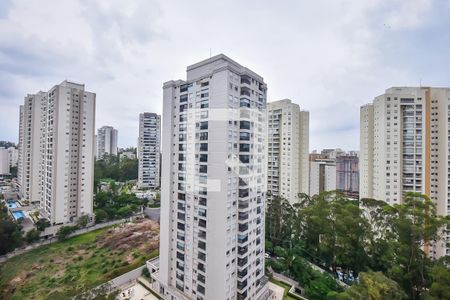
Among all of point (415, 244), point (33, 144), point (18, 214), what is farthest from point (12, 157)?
point (415, 244)

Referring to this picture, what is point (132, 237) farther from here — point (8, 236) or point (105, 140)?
point (105, 140)

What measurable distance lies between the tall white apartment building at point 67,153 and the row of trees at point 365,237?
19.4 meters

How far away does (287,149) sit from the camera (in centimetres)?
2447

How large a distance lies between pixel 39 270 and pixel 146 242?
7019mm

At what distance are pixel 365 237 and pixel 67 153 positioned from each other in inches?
1042

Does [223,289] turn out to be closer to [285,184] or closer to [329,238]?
[329,238]

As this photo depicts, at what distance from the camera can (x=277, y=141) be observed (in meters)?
25.3

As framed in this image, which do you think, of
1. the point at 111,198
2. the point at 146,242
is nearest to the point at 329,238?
the point at 146,242

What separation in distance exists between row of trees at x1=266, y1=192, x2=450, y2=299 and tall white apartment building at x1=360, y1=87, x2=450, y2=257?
3.50 meters

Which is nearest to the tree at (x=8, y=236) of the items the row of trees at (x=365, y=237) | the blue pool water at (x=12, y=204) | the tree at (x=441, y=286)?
the blue pool water at (x=12, y=204)

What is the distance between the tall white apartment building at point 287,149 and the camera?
24156 millimetres

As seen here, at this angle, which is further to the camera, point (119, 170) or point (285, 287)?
point (119, 170)

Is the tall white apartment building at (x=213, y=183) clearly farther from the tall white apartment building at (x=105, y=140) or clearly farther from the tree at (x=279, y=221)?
the tall white apartment building at (x=105, y=140)

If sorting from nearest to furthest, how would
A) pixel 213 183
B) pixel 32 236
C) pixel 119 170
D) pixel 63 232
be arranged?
pixel 213 183, pixel 32 236, pixel 63 232, pixel 119 170
